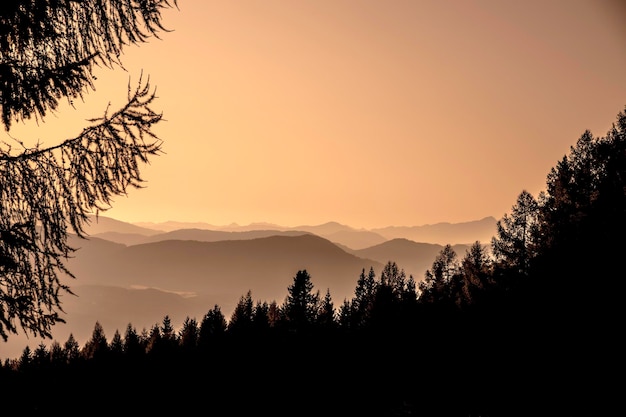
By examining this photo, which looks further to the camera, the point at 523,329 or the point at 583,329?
the point at 523,329

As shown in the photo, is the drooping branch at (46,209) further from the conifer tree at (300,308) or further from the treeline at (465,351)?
the conifer tree at (300,308)

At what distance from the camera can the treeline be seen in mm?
17688

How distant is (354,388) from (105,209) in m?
31.0

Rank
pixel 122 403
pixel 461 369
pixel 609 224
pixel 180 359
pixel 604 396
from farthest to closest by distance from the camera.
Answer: pixel 180 359 < pixel 122 403 < pixel 461 369 < pixel 609 224 < pixel 604 396

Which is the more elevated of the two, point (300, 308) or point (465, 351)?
point (300, 308)

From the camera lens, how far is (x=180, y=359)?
4034 centimetres

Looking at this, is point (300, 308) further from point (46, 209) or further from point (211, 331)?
point (46, 209)

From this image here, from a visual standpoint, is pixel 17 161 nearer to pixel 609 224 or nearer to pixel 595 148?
pixel 609 224

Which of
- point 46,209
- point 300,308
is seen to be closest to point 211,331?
point 300,308

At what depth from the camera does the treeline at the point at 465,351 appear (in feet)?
58.0

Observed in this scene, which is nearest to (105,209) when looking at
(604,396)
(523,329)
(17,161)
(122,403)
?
(17,161)

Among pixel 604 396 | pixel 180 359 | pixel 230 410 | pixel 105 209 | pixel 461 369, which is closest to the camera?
pixel 105 209

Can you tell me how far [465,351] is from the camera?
93.8 feet

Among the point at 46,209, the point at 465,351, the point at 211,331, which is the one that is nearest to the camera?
the point at 46,209
